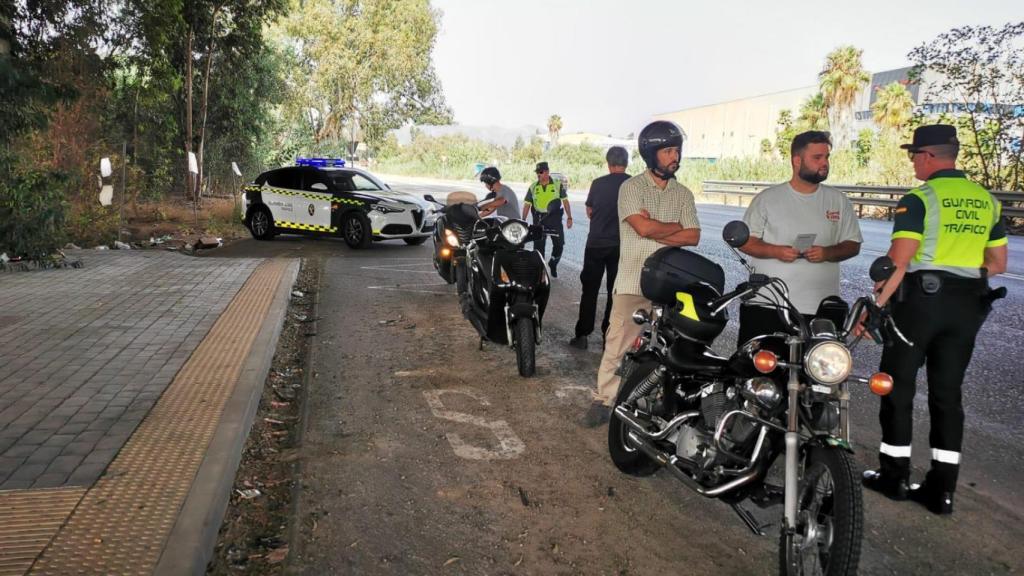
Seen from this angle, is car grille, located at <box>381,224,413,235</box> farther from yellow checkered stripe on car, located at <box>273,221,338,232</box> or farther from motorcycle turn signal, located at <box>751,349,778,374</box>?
motorcycle turn signal, located at <box>751,349,778,374</box>

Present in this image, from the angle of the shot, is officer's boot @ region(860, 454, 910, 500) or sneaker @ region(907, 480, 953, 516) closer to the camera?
sneaker @ region(907, 480, 953, 516)

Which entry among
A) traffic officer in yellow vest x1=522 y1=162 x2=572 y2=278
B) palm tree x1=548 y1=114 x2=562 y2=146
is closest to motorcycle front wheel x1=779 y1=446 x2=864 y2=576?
traffic officer in yellow vest x1=522 y1=162 x2=572 y2=278

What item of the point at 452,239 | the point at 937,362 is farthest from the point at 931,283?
the point at 452,239

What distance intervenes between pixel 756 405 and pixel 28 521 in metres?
3.08

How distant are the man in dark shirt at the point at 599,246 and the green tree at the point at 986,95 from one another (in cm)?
1727

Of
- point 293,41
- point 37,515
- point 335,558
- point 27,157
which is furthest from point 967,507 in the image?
point 293,41

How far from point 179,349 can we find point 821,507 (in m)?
5.27

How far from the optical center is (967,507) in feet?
13.4

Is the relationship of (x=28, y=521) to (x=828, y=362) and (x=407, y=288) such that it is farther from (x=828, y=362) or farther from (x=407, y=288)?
(x=407, y=288)

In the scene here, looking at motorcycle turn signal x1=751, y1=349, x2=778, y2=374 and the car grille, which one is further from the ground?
motorcycle turn signal x1=751, y1=349, x2=778, y2=374

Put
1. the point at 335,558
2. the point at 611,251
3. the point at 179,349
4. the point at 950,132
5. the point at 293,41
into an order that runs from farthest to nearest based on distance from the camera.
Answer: the point at 293,41
the point at 611,251
the point at 179,349
the point at 950,132
the point at 335,558

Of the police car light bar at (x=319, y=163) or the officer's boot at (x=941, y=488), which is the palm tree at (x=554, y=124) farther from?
the officer's boot at (x=941, y=488)

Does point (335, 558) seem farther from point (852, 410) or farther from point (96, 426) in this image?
point (852, 410)

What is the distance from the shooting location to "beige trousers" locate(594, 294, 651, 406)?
5.15 m
